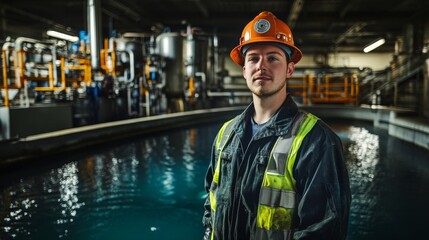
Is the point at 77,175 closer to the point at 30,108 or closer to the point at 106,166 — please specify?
the point at 106,166

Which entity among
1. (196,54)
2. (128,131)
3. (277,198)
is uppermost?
(196,54)

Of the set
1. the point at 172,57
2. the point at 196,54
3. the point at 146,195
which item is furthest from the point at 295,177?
the point at 196,54

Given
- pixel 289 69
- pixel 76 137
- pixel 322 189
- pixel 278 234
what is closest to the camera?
pixel 322 189

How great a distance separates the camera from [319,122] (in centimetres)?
133

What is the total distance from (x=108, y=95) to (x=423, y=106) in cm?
832

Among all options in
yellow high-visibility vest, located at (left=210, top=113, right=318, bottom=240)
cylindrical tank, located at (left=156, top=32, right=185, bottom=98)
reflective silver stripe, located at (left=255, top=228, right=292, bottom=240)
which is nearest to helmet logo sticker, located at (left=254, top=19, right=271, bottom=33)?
yellow high-visibility vest, located at (left=210, top=113, right=318, bottom=240)

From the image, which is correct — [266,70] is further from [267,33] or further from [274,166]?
[274,166]

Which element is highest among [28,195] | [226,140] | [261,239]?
[226,140]

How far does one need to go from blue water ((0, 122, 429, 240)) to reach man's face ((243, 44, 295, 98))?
190 centimetres

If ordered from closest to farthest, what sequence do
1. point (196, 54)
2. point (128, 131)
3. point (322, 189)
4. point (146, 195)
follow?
point (322, 189), point (146, 195), point (128, 131), point (196, 54)

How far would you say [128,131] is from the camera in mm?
7961

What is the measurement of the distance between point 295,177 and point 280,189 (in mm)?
75

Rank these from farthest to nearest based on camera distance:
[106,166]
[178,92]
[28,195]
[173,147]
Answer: [178,92], [173,147], [106,166], [28,195]

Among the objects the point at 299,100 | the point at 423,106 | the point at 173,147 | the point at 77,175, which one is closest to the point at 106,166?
the point at 77,175
